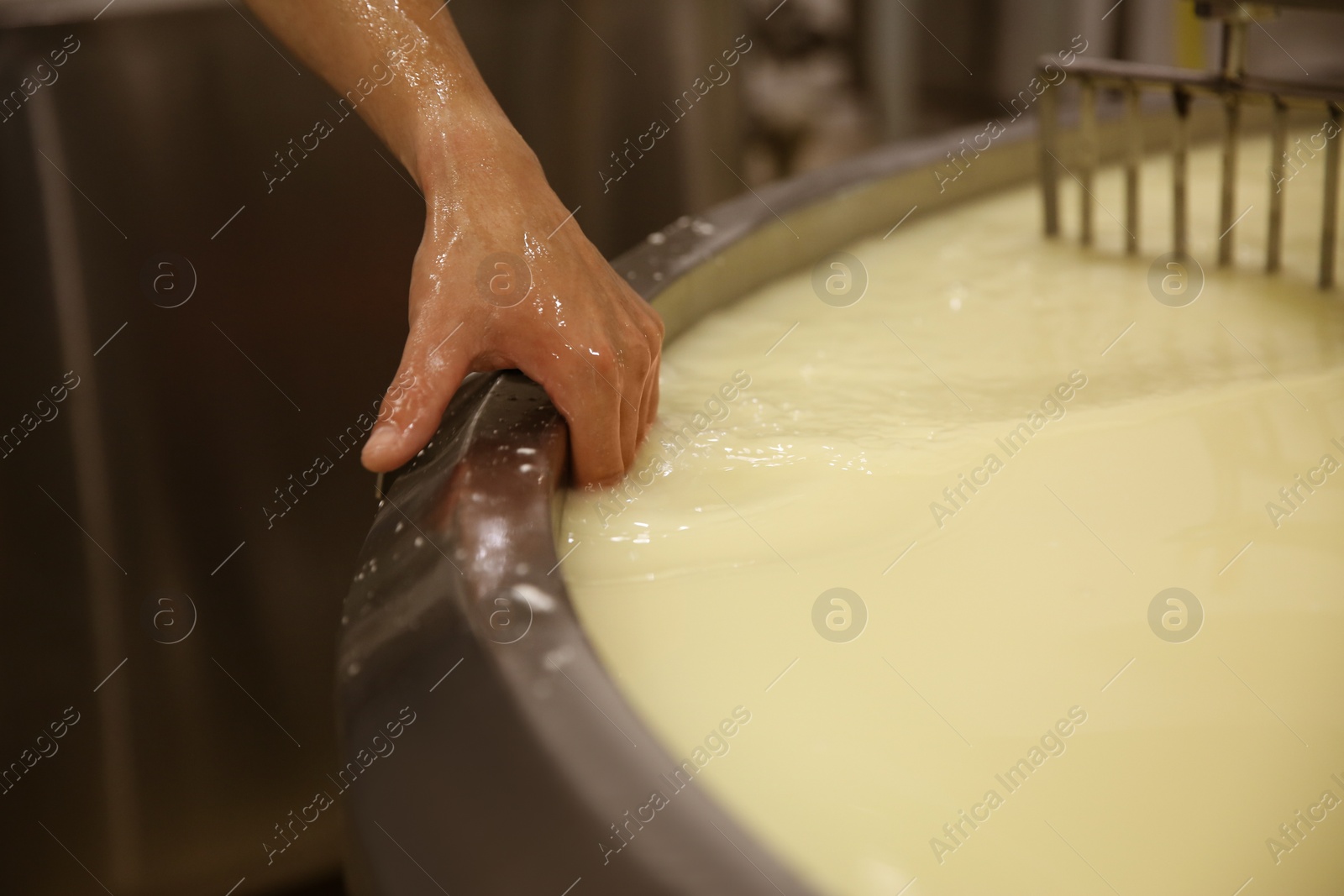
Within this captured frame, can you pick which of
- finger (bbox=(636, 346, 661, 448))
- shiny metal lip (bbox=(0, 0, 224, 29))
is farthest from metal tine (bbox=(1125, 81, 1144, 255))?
shiny metal lip (bbox=(0, 0, 224, 29))

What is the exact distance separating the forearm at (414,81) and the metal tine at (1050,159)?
77cm

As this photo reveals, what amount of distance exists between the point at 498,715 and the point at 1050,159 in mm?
1127

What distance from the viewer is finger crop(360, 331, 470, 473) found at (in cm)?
65

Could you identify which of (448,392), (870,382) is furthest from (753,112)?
(448,392)

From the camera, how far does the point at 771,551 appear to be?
26.3 inches

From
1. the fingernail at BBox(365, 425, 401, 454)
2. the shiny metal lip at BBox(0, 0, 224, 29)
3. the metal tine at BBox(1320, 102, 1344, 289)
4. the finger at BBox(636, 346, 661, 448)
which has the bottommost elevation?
the metal tine at BBox(1320, 102, 1344, 289)

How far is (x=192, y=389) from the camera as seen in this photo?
52.6 inches

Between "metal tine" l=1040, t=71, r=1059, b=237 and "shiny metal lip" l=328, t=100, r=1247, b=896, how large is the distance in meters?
0.84

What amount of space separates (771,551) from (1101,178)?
3.52 ft

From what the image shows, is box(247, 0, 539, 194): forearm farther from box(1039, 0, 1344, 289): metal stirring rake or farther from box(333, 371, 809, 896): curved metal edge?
box(1039, 0, 1344, 289): metal stirring rake

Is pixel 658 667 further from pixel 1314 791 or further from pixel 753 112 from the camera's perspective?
pixel 753 112

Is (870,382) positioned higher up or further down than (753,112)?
higher up

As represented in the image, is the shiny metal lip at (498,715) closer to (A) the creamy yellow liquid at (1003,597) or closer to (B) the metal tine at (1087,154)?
(A) the creamy yellow liquid at (1003,597)

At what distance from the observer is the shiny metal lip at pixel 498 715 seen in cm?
39
